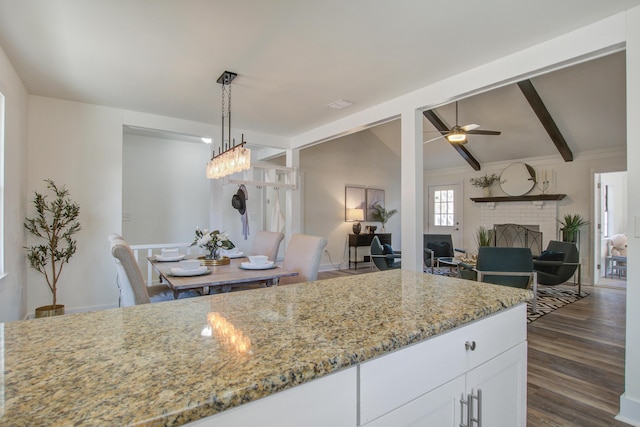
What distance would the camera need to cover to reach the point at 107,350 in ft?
2.38

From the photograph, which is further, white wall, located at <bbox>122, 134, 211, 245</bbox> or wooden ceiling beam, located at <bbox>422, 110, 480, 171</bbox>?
wooden ceiling beam, located at <bbox>422, 110, 480, 171</bbox>

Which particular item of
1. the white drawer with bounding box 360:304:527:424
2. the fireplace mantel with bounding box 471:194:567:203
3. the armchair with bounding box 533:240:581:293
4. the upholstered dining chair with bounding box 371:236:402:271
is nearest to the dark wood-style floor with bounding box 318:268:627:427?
the armchair with bounding box 533:240:581:293

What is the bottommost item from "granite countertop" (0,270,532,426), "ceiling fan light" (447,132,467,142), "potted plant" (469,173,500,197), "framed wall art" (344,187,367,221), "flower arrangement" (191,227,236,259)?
"granite countertop" (0,270,532,426)

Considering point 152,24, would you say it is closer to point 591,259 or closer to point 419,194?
point 419,194

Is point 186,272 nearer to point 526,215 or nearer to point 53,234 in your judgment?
point 53,234

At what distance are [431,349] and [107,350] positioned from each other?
0.81 metres

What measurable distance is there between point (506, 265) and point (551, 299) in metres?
1.46

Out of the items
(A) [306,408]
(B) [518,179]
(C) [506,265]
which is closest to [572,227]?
(B) [518,179]

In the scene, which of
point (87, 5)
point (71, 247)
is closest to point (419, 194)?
point (87, 5)

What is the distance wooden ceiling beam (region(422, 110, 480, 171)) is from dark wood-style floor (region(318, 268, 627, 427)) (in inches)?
117

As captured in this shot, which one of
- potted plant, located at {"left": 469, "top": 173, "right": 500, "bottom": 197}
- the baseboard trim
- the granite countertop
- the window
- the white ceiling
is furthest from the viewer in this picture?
the window

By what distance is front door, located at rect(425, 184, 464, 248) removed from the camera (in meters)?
7.23

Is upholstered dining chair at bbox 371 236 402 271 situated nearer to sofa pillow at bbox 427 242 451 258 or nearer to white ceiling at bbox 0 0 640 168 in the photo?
sofa pillow at bbox 427 242 451 258

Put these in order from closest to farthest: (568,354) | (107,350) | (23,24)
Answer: (107,350), (23,24), (568,354)
